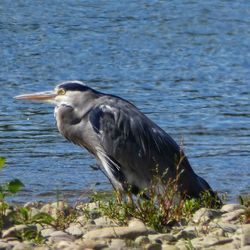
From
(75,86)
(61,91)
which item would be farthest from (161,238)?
(61,91)

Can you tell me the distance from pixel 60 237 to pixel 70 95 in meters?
2.48

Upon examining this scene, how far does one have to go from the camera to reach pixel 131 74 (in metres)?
13.9

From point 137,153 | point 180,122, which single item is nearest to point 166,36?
point 180,122

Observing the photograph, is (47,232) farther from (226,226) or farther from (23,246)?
(226,226)

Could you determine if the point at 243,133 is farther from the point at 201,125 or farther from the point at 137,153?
the point at 137,153

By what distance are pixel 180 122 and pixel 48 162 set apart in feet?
6.39

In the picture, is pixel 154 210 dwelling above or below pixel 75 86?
below

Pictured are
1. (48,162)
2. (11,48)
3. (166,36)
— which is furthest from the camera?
(166,36)

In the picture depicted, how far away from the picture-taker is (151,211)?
6375mm

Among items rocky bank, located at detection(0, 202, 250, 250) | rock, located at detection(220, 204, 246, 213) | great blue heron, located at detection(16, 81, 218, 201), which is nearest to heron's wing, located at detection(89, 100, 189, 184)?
great blue heron, located at detection(16, 81, 218, 201)

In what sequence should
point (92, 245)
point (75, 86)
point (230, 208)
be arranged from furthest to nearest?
point (75, 86) → point (230, 208) → point (92, 245)

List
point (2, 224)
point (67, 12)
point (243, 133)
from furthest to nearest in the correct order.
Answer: point (67, 12)
point (243, 133)
point (2, 224)

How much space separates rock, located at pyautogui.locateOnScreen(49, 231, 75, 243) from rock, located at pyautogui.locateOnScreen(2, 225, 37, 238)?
11 centimetres

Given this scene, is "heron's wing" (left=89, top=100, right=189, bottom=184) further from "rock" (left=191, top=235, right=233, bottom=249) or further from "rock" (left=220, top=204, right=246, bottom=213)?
"rock" (left=191, top=235, right=233, bottom=249)
